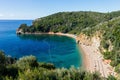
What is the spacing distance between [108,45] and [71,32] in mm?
64623

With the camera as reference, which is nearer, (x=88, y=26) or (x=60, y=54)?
(x=60, y=54)

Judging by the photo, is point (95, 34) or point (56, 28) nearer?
point (95, 34)

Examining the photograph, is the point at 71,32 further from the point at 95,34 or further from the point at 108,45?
the point at 108,45

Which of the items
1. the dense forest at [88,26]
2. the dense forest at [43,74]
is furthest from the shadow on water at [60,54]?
the dense forest at [43,74]

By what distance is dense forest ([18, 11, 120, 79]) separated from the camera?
68062mm

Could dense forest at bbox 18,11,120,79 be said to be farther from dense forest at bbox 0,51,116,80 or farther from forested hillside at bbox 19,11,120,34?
dense forest at bbox 0,51,116,80

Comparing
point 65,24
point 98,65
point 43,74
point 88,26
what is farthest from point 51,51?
point 65,24

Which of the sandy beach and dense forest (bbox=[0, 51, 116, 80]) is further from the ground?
dense forest (bbox=[0, 51, 116, 80])

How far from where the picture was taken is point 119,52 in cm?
5775

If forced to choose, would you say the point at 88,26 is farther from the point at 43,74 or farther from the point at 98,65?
the point at 43,74

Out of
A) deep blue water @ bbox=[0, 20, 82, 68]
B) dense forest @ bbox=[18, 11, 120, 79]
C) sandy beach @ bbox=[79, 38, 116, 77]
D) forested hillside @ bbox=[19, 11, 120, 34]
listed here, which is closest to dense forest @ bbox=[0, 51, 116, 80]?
sandy beach @ bbox=[79, 38, 116, 77]

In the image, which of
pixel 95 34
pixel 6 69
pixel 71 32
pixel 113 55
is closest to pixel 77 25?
pixel 71 32

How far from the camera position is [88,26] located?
415ft

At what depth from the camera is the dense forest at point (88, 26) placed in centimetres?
6806
